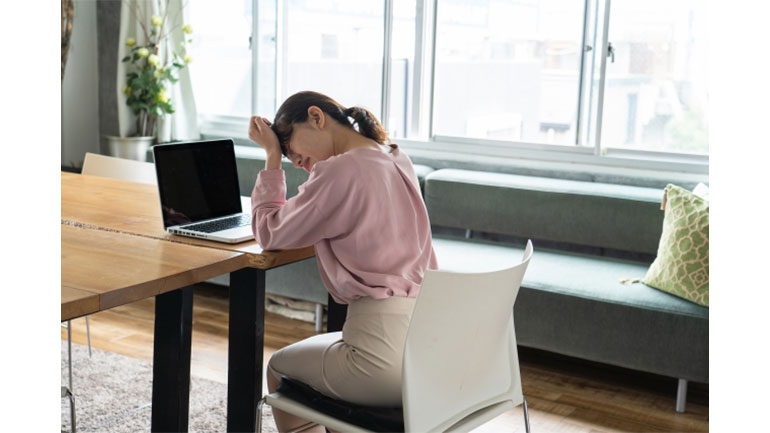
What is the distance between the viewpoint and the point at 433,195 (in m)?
3.85

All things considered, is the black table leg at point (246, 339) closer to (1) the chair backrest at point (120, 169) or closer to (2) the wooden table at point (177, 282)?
(2) the wooden table at point (177, 282)

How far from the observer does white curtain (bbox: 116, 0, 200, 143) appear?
4695 mm

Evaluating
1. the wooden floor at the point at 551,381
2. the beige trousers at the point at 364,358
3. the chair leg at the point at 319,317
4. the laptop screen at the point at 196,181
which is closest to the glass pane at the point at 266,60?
the wooden floor at the point at 551,381

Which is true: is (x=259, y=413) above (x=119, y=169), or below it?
below

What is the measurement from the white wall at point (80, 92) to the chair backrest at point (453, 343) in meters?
3.81

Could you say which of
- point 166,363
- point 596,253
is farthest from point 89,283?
point 596,253

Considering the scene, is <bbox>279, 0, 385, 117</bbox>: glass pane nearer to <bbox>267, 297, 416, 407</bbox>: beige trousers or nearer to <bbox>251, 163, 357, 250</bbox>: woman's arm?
<bbox>251, 163, 357, 250</bbox>: woman's arm

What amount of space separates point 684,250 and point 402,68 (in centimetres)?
192

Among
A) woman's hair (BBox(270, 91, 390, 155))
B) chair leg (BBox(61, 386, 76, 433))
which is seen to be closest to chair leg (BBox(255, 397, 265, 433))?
chair leg (BBox(61, 386, 76, 433))

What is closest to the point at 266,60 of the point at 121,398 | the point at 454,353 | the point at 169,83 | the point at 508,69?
the point at 169,83

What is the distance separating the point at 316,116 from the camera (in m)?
2.00

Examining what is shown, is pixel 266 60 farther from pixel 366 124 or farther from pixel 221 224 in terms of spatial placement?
pixel 366 124

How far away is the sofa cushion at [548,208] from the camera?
341 centimetres

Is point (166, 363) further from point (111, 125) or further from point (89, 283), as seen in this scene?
point (111, 125)
